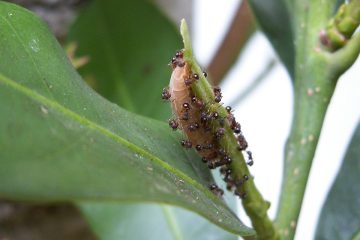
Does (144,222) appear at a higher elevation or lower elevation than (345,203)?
lower

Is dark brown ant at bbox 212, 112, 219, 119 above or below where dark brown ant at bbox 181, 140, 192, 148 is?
above

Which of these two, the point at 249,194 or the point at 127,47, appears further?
the point at 127,47

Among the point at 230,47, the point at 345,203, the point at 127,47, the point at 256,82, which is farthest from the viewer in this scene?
the point at 256,82

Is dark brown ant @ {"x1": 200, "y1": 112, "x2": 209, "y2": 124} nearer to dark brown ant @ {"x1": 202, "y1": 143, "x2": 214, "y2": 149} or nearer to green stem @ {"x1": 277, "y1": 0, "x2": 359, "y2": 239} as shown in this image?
dark brown ant @ {"x1": 202, "y1": 143, "x2": 214, "y2": 149}

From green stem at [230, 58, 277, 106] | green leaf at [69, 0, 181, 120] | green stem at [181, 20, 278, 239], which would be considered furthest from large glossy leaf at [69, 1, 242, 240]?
green stem at [181, 20, 278, 239]

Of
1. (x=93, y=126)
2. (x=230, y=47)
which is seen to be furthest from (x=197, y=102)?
(x=230, y=47)

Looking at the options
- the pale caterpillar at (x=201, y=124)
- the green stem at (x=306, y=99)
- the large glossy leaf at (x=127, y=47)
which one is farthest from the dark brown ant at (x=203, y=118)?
the large glossy leaf at (x=127, y=47)

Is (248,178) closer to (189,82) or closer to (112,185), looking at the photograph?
(189,82)

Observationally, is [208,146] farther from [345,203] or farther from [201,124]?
[345,203]
